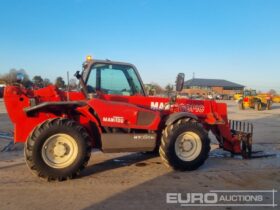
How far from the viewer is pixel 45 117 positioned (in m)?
6.98

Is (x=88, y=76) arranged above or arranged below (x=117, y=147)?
above

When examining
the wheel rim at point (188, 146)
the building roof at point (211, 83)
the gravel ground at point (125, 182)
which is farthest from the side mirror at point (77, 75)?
the building roof at point (211, 83)

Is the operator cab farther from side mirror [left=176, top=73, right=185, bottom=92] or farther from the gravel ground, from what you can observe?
the gravel ground

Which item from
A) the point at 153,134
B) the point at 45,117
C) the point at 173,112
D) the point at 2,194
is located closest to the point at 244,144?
the point at 173,112

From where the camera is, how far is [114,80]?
7.61m

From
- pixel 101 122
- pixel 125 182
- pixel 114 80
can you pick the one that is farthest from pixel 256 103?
pixel 125 182

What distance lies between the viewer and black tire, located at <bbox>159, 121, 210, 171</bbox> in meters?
7.02

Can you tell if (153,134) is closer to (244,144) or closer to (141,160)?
(141,160)

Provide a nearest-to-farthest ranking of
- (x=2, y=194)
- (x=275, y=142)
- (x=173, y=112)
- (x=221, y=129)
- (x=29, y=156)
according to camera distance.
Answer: (x=2, y=194), (x=29, y=156), (x=173, y=112), (x=221, y=129), (x=275, y=142)

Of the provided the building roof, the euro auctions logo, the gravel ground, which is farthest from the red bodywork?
the building roof

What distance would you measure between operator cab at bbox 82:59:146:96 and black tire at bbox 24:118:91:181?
1.18 m

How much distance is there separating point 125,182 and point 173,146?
4.56 feet

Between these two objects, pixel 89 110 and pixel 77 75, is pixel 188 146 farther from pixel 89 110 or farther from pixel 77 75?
pixel 77 75

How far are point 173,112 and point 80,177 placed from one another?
2.61 m
